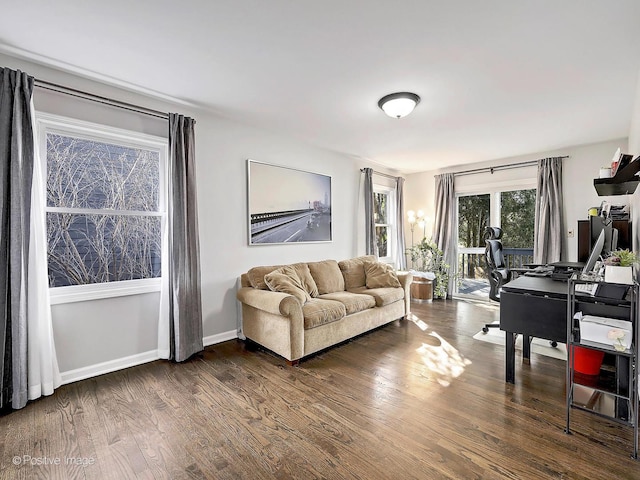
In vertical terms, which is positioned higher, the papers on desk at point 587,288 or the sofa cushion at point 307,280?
the papers on desk at point 587,288

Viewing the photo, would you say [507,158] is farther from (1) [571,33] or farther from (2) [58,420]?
(2) [58,420]

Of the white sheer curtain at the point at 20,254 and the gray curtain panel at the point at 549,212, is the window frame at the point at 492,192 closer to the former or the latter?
the gray curtain panel at the point at 549,212

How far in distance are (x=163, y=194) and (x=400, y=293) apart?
3.12m

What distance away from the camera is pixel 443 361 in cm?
297

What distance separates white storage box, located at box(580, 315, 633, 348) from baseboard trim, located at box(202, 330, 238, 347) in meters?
3.19

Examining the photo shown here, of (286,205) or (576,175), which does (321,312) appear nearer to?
(286,205)

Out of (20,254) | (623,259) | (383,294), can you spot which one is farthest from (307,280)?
(623,259)

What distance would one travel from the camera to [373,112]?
334cm

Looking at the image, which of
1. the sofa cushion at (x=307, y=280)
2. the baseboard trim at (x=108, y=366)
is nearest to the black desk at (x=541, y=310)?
the sofa cushion at (x=307, y=280)

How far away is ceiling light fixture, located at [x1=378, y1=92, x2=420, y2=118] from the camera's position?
113 inches

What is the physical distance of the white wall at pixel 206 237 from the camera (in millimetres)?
2584

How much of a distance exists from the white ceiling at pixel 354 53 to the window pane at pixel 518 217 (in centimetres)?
169

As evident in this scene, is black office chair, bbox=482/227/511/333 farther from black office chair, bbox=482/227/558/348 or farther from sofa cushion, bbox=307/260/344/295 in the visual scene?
sofa cushion, bbox=307/260/344/295

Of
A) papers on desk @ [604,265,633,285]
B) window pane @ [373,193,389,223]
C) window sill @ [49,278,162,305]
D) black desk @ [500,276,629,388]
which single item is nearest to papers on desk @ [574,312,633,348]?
black desk @ [500,276,629,388]
